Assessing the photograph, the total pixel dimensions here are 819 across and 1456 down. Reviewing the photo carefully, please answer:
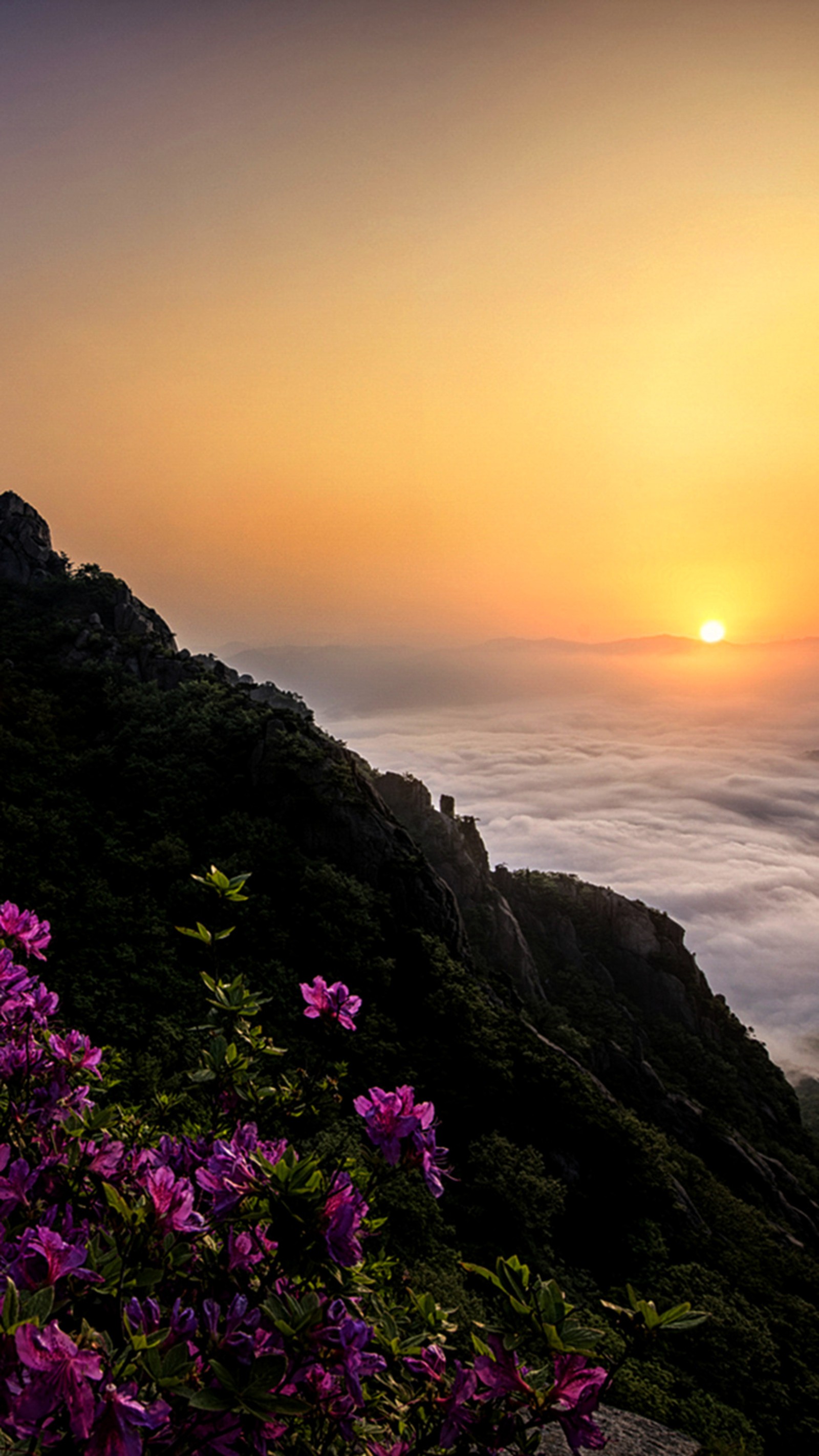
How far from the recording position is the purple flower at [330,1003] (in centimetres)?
328

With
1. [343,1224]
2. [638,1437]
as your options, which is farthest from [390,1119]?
[638,1437]

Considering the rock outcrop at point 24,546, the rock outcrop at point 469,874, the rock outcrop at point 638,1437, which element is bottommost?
the rock outcrop at point 638,1437

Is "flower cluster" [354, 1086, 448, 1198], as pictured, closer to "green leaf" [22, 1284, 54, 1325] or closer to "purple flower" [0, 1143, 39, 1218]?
"green leaf" [22, 1284, 54, 1325]

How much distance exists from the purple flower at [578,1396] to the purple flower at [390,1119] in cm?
81

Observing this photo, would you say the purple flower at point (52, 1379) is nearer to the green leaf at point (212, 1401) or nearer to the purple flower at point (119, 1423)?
the purple flower at point (119, 1423)

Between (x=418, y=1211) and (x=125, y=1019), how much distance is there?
6.58 m

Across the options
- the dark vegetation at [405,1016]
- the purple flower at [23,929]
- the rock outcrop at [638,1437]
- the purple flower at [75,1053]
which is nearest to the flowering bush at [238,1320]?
the purple flower at [75,1053]

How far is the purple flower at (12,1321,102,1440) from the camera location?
174 cm

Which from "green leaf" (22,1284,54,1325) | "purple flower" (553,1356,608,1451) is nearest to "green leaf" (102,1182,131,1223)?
"green leaf" (22,1284,54,1325)

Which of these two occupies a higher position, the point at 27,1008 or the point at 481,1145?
the point at 27,1008

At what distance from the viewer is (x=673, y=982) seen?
123 feet

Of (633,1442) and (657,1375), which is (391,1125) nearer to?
(633,1442)

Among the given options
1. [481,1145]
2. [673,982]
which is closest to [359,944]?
[481,1145]

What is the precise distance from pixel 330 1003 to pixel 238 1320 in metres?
1.32
